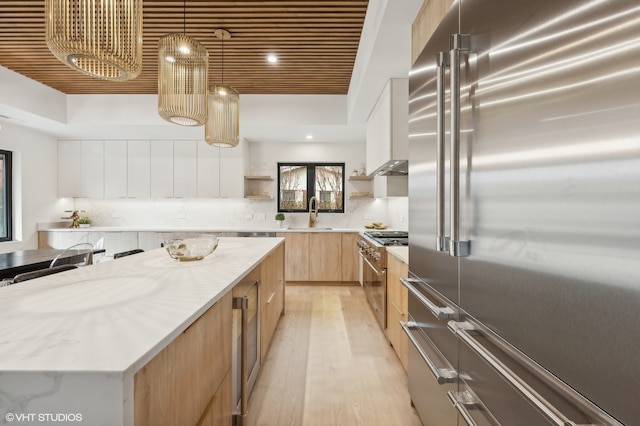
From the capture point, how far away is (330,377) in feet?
7.41

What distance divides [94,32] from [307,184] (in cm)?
439

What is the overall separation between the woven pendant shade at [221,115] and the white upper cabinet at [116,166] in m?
3.34

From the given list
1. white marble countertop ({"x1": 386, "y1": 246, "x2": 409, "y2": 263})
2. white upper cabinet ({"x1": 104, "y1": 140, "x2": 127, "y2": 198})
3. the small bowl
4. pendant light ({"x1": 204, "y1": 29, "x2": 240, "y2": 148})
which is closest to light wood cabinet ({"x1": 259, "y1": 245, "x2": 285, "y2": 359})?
the small bowl

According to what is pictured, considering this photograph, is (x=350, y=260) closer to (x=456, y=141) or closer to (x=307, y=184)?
(x=307, y=184)

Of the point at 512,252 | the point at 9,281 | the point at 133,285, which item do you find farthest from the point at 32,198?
the point at 512,252

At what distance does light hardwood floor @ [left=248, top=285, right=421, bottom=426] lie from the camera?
1.84 m

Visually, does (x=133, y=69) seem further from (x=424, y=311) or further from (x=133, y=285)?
(x=424, y=311)

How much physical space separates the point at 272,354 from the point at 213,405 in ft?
4.99

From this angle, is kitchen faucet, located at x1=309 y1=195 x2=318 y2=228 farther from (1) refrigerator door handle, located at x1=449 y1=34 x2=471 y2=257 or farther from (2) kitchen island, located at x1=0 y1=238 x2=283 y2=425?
(1) refrigerator door handle, located at x1=449 y1=34 x2=471 y2=257

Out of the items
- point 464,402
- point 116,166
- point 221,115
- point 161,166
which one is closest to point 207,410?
point 464,402

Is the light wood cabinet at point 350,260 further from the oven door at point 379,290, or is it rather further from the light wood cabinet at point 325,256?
the oven door at point 379,290

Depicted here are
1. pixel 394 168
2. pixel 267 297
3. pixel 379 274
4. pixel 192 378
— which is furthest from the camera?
pixel 394 168

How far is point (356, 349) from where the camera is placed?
2701mm

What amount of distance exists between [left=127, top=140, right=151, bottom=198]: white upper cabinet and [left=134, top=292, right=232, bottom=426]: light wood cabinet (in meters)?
4.63
